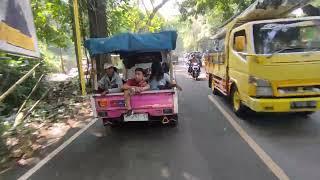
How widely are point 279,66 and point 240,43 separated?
158 cm

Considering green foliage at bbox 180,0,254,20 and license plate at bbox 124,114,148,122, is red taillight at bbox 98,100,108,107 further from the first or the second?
green foliage at bbox 180,0,254,20

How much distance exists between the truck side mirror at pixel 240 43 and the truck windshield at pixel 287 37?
0.41 metres

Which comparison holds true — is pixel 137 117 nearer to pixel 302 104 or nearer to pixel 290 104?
pixel 290 104

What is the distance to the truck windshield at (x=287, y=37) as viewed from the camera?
877 cm

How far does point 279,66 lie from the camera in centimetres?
838

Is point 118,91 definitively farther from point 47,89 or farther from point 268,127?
point 47,89

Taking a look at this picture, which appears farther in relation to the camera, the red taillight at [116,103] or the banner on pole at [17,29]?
the red taillight at [116,103]

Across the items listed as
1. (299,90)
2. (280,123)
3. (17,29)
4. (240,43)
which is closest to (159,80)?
(240,43)

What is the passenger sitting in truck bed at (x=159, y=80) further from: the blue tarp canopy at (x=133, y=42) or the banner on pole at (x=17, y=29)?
the banner on pole at (x=17, y=29)

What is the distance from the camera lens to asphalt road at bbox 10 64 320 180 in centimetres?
600

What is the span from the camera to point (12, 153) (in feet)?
26.7

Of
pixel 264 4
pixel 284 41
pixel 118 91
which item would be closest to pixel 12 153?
pixel 118 91

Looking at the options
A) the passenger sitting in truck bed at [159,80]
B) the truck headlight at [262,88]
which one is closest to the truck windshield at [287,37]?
the truck headlight at [262,88]

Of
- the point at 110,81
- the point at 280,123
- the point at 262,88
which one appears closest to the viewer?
the point at 262,88
